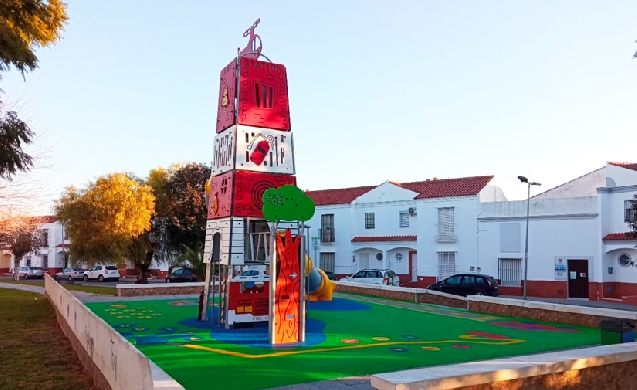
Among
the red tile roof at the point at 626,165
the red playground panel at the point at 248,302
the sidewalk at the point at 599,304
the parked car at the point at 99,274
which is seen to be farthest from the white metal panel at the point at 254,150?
the parked car at the point at 99,274

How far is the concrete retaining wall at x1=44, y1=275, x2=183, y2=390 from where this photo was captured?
5.81 meters

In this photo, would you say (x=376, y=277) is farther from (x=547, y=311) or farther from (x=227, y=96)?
(x=227, y=96)

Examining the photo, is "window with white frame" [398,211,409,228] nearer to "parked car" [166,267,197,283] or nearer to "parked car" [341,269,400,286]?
"parked car" [341,269,400,286]

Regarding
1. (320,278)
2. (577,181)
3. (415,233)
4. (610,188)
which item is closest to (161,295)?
(320,278)

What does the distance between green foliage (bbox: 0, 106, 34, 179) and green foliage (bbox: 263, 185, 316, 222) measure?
547 cm

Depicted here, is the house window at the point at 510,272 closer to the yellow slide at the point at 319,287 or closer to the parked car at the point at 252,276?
the yellow slide at the point at 319,287

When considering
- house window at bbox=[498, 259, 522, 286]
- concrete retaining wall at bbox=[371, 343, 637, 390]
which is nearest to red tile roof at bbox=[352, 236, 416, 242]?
house window at bbox=[498, 259, 522, 286]

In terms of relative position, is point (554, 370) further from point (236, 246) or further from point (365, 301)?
point (365, 301)

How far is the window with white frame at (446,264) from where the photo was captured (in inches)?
1441

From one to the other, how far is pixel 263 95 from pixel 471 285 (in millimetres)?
17884

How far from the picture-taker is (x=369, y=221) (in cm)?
4178

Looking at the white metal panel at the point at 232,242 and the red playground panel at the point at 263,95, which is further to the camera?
the red playground panel at the point at 263,95

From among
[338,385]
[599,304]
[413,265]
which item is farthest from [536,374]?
[413,265]

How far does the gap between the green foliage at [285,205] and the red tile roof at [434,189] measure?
991 inches
